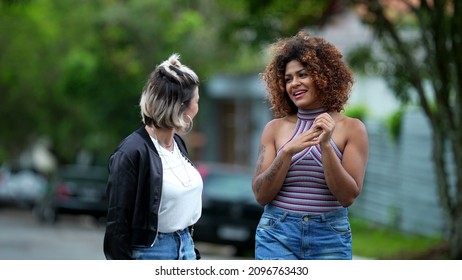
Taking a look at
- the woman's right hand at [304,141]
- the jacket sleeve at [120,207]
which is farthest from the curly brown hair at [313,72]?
the jacket sleeve at [120,207]

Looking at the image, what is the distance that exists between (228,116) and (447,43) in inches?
947

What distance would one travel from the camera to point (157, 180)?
16.2ft

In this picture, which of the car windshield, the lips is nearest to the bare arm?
the lips

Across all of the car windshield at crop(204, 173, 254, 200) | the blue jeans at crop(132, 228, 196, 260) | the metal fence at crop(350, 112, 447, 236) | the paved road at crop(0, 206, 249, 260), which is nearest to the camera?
the blue jeans at crop(132, 228, 196, 260)

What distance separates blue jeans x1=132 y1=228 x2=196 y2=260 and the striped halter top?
48 cm

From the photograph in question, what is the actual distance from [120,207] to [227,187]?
43.8ft

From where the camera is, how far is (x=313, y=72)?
5113 mm

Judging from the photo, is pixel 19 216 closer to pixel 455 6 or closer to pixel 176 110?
pixel 455 6

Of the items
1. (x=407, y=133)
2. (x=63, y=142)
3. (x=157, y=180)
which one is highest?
(x=63, y=142)

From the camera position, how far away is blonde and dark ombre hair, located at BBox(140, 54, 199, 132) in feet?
16.4

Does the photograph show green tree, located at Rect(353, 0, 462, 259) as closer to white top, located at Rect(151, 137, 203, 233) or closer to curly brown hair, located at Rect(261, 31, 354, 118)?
curly brown hair, located at Rect(261, 31, 354, 118)

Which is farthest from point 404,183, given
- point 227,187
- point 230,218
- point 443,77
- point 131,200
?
point 131,200

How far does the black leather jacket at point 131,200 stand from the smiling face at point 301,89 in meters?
0.69
